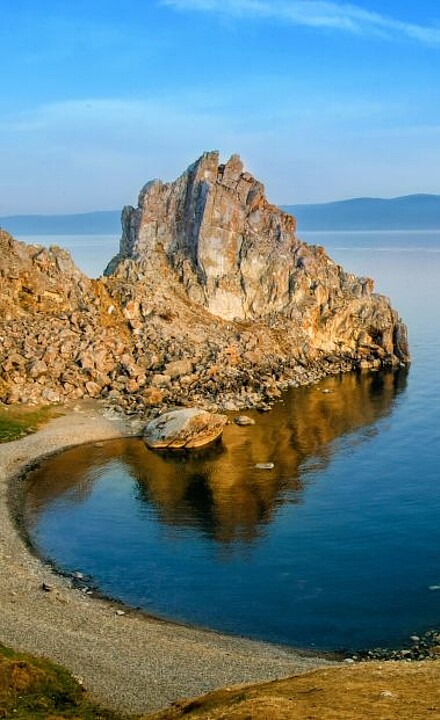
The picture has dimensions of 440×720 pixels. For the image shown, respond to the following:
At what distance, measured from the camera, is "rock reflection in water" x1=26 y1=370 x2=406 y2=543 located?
6100 cm

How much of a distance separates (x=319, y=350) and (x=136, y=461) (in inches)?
2047

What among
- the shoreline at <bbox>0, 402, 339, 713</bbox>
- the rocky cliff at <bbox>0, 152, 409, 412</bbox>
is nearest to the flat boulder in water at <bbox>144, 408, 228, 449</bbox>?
the rocky cliff at <bbox>0, 152, 409, 412</bbox>

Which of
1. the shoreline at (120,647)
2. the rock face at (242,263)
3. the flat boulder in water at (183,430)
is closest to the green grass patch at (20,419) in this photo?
the flat boulder in water at (183,430)

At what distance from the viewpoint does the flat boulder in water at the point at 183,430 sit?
77000 mm

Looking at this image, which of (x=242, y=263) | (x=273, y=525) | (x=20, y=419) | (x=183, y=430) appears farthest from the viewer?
(x=242, y=263)

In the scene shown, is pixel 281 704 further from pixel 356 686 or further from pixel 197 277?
pixel 197 277

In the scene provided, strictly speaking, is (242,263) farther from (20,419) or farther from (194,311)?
(20,419)

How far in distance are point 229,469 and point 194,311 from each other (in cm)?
4452

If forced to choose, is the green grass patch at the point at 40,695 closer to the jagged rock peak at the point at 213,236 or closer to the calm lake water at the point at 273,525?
the calm lake water at the point at 273,525

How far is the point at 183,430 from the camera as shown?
7688 centimetres

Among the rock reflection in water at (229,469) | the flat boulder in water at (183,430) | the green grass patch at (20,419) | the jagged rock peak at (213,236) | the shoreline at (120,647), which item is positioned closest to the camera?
the shoreline at (120,647)

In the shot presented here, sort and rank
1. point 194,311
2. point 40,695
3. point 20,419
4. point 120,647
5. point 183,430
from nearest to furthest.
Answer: point 40,695 → point 120,647 → point 183,430 → point 20,419 → point 194,311

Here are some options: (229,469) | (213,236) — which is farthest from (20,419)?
(213,236)

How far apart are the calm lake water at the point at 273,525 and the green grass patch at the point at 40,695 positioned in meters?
13.1
